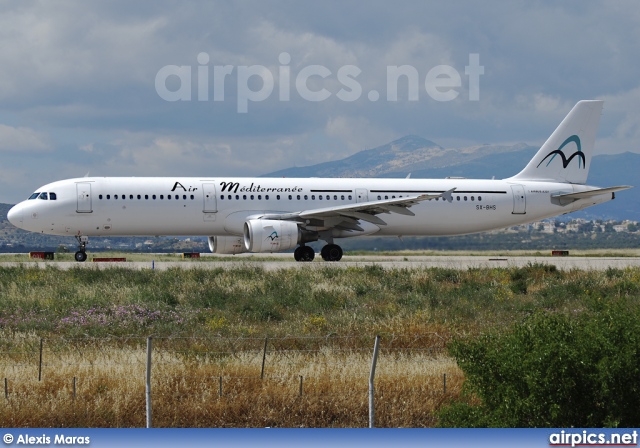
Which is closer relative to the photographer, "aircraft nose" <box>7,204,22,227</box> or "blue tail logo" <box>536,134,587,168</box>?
"aircraft nose" <box>7,204,22,227</box>

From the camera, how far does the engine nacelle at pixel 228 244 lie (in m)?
40.6

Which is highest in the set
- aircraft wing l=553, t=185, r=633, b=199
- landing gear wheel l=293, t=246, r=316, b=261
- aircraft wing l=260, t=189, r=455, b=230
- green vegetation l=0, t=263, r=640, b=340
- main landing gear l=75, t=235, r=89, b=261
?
aircraft wing l=553, t=185, r=633, b=199

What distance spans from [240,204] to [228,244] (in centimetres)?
322

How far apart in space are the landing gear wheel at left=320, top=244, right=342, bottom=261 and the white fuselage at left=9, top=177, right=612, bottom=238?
713 mm

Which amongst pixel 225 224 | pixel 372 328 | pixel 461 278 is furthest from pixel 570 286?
pixel 225 224

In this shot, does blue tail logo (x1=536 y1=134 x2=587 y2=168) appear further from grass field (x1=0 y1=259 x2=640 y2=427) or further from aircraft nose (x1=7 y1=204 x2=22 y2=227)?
aircraft nose (x1=7 y1=204 x2=22 y2=227)

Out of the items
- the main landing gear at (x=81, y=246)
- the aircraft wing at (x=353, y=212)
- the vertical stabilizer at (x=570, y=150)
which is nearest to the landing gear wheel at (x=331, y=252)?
the aircraft wing at (x=353, y=212)

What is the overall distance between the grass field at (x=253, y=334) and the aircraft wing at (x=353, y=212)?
3.77 meters

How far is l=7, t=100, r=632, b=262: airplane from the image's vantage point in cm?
3681

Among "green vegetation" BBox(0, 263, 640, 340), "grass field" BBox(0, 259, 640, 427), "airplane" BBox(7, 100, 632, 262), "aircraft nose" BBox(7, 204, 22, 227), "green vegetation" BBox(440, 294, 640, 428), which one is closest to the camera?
"green vegetation" BBox(440, 294, 640, 428)

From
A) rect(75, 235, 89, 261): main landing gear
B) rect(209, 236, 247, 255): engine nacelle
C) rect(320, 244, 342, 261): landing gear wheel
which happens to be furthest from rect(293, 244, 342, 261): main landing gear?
rect(75, 235, 89, 261): main landing gear

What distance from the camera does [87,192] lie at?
36.7 meters

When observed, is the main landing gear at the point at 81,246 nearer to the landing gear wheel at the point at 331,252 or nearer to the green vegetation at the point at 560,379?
the landing gear wheel at the point at 331,252

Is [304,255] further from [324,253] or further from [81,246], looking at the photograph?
[81,246]
